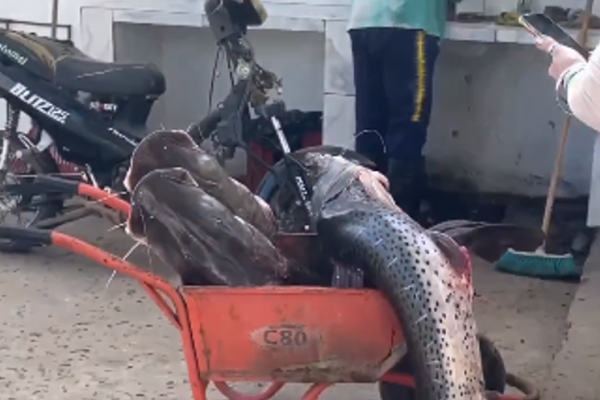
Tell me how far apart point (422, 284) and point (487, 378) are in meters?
0.65

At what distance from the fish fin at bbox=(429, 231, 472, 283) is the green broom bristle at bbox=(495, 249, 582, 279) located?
6.82 ft

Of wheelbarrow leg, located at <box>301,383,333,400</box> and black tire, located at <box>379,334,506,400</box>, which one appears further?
black tire, located at <box>379,334,506,400</box>

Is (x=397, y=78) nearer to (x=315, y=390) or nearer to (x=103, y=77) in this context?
(x=103, y=77)

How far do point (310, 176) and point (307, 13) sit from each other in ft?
7.55

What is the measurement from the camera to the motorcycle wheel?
4.93m

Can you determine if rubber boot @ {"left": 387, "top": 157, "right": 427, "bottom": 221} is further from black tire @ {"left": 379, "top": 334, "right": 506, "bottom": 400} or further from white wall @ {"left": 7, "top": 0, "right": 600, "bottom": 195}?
black tire @ {"left": 379, "top": 334, "right": 506, "bottom": 400}

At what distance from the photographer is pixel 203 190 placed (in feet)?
9.14

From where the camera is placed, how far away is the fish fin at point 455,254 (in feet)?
8.94

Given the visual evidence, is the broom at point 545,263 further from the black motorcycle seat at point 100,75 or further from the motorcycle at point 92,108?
the black motorcycle seat at point 100,75

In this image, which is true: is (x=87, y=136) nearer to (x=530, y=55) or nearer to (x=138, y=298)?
(x=138, y=298)

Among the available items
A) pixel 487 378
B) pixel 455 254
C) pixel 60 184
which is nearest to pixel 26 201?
pixel 60 184

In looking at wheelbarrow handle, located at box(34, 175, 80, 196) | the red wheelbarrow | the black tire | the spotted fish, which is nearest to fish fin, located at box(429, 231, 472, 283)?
the spotted fish

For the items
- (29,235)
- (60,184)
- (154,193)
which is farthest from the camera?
(60,184)

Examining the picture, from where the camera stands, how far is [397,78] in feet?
16.5
